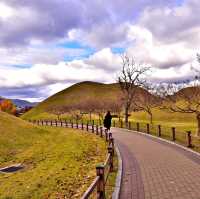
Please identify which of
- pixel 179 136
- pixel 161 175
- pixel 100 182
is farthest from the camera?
pixel 179 136

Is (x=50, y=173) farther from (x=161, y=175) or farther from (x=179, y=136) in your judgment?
(x=179, y=136)

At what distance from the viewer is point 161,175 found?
12.7m

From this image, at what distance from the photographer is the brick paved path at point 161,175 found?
394 inches

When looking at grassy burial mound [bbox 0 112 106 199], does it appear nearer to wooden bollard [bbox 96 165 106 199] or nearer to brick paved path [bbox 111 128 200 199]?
brick paved path [bbox 111 128 200 199]

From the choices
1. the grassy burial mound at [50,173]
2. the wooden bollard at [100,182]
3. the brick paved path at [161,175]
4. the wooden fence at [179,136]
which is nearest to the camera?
the wooden bollard at [100,182]

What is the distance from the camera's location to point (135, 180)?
468 inches

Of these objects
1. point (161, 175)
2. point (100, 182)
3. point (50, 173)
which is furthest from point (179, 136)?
point (100, 182)

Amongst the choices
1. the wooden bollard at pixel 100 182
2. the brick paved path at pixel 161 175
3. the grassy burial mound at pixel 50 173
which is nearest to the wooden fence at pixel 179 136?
the brick paved path at pixel 161 175

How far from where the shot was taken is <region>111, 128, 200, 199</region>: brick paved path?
32.8 ft

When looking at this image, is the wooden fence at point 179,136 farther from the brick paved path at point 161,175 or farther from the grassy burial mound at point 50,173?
the grassy burial mound at point 50,173

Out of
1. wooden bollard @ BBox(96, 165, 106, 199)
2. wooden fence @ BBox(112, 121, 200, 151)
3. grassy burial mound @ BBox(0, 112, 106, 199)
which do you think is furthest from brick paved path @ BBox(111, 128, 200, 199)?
grassy burial mound @ BBox(0, 112, 106, 199)

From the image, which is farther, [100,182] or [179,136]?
[179,136]

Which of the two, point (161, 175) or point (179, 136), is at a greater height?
point (179, 136)

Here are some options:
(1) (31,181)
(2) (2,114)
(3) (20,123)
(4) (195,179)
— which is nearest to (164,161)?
(4) (195,179)
